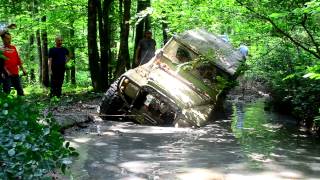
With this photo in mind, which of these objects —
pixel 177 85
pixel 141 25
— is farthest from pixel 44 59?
pixel 177 85

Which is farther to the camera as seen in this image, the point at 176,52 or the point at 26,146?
the point at 176,52

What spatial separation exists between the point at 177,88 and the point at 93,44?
204 inches

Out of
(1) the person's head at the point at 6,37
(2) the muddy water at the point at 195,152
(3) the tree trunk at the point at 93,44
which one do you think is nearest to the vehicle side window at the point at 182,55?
(2) the muddy water at the point at 195,152

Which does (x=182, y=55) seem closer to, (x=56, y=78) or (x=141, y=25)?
(x=56, y=78)

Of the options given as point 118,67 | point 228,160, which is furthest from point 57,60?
point 228,160

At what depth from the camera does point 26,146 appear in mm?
2916

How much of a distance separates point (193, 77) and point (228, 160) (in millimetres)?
4494

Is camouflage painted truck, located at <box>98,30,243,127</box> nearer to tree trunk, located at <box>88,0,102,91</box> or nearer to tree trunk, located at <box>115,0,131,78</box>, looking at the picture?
tree trunk, located at <box>115,0,131,78</box>

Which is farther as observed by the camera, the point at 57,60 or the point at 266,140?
the point at 57,60

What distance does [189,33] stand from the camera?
12.0 m

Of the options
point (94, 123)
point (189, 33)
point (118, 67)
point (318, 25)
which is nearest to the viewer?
point (318, 25)

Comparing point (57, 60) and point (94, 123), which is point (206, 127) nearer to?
point (94, 123)

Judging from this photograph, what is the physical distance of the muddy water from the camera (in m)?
6.00

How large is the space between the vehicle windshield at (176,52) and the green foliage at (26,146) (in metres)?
7.87
